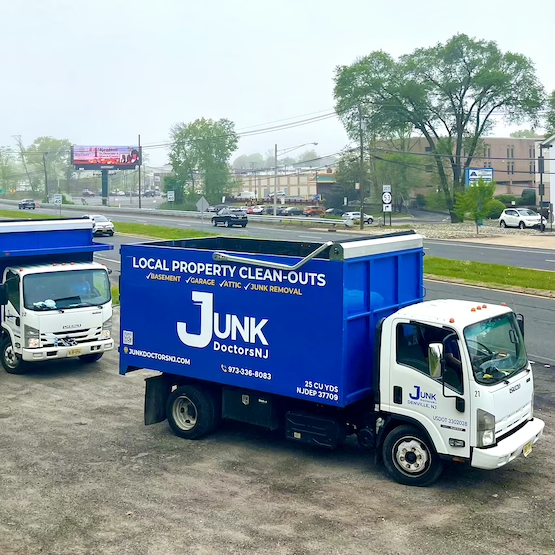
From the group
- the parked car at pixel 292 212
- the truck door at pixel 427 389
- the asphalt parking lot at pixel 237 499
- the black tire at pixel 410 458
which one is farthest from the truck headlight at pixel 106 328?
the parked car at pixel 292 212

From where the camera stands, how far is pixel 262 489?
31.3 feet

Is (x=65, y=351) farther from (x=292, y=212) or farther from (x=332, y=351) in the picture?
(x=292, y=212)

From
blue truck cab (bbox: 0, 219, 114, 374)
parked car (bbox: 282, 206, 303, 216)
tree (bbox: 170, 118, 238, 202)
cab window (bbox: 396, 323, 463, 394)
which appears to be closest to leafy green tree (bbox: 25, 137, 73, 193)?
tree (bbox: 170, 118, 238, 202)

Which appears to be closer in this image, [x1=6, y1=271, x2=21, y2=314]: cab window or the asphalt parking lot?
the asphalt parking lot

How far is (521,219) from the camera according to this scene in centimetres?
5928

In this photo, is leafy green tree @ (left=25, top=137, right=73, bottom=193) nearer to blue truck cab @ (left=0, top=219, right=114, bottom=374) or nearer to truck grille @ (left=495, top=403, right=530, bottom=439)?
blue truck cab @ (left=0, top=219, right=114, bottom=374)

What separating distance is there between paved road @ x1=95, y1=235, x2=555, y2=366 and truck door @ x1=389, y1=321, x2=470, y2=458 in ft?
25.0

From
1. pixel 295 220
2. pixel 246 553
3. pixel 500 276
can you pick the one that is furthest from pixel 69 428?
pixel 295 220

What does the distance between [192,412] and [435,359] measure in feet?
13.9

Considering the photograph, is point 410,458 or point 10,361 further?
point 10,361

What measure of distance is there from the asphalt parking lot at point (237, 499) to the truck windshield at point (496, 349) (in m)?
1.44

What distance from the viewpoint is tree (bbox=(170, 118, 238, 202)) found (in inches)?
4301

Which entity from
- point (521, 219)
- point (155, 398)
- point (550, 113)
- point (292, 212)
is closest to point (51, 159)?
point (292, 212)

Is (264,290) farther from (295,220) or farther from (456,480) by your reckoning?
(295,220)
